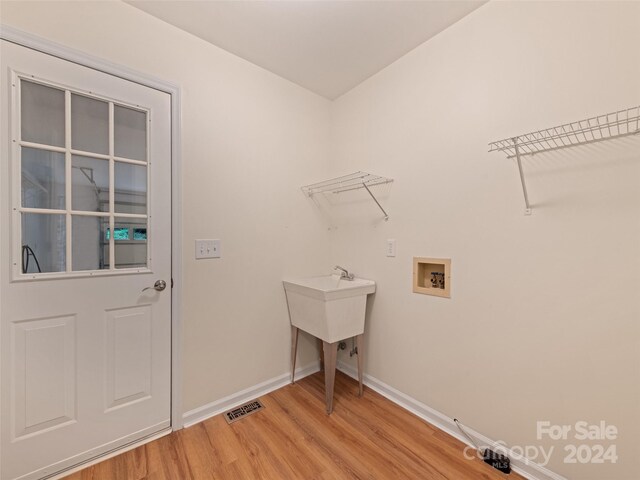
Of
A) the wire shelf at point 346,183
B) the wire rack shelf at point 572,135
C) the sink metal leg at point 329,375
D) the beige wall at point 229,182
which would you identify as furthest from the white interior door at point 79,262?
the wire rack shelf at point 572,135

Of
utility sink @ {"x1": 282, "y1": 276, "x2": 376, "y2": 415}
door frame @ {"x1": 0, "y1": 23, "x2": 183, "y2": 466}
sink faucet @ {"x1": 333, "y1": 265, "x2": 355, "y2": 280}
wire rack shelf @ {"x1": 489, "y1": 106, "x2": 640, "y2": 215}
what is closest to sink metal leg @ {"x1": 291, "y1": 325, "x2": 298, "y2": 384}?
utility sink @ {"x1": 282, "y1": 276, "x2": 376, "y2": 415}

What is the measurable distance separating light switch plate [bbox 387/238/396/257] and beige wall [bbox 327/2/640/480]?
1.7 inches

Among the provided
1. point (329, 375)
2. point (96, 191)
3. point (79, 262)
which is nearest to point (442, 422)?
point (329, 375)

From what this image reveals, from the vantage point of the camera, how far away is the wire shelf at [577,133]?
108 cm

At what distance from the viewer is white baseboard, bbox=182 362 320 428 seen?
1712mm

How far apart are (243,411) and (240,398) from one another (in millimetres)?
107

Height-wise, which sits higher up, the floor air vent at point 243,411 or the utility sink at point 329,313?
the utility sink at point 329,313

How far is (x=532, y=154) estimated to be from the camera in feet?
4.33

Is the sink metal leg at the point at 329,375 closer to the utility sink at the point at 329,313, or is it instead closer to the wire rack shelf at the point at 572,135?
the utility sink at the point at 329,313

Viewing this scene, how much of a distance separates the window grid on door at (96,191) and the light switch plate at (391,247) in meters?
1.56

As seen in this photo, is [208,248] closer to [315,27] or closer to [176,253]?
[176,253]

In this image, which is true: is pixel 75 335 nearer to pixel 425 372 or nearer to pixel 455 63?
pixel 425 372

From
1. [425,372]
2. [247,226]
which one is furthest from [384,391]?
[247,226]

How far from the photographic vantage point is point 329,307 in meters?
1.78
